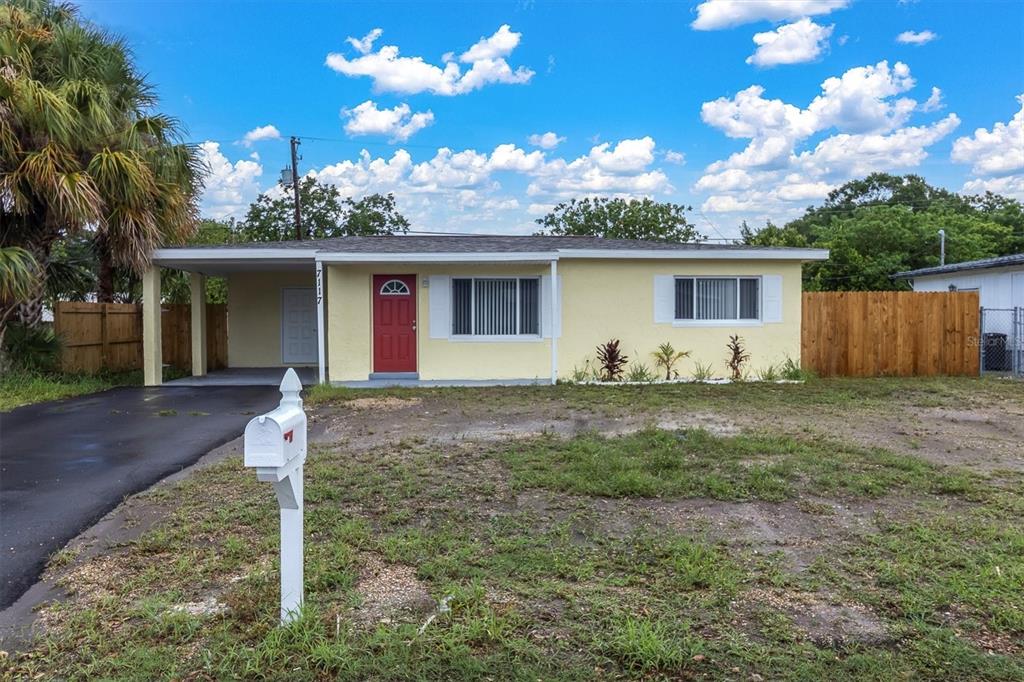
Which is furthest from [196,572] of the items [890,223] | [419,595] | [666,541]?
[890,223]

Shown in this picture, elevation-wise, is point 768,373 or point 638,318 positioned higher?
point 638,318

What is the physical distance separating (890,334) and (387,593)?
45.7 feet

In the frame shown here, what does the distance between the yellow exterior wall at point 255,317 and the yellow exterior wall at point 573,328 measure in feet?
12.3

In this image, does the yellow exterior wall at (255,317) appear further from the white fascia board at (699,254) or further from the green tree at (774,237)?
the green tree at (774,237)

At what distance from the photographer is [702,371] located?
43.9ft

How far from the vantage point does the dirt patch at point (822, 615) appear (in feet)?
9.77

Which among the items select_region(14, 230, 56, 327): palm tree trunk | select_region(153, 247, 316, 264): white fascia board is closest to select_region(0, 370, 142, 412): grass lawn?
select_region(14, 230, 56, 327): palm tree trunk

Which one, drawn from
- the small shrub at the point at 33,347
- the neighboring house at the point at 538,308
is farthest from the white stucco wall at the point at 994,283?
the small shrub at the point at 33,347

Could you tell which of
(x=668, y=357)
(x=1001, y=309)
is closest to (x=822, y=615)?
(x=668, y=357)

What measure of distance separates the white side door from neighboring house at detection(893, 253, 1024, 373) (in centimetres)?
1507

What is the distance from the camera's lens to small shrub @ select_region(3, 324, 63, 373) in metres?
11.8

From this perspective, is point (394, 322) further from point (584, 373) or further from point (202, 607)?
point (202, 607)

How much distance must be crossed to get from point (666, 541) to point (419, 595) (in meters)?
1.58

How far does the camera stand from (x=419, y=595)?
3398 millimetres
